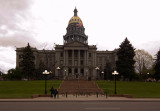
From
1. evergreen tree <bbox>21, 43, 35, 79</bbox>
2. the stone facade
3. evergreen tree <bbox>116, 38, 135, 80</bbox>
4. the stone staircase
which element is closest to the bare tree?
the stone facade

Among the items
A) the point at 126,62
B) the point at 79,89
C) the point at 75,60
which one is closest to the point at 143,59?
the point at 126,62

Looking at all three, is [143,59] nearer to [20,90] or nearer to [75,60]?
[75,60]

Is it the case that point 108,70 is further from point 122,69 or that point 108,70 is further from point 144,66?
point 122,69

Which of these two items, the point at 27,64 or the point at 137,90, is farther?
the point at 27,64

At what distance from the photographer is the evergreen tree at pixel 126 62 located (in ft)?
177

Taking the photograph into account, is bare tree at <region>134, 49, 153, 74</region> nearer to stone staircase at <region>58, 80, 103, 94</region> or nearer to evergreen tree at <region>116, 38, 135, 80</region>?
evergreen tree at <region>116, 38, 135, 80</region>

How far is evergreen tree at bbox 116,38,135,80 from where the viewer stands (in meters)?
54.0

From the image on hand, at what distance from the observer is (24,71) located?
65.2m

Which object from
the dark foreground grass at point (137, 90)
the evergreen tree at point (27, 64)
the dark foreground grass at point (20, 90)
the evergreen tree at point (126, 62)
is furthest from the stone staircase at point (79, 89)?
the evergreen tree at point (27, 64)

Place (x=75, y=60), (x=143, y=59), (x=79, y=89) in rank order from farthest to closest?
(x=75, y=60) < (x=143, y=59) < (x=79, y=89)

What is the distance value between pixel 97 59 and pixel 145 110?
82.0m

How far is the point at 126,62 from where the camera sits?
54.6m

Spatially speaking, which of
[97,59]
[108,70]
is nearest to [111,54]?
[97,59]

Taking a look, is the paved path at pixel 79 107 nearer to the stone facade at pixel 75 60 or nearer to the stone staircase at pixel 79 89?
the stone staircase at pixel 79 89
